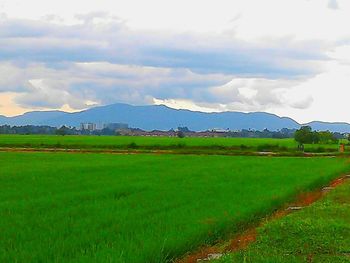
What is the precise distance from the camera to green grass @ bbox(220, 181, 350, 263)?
26.6ft

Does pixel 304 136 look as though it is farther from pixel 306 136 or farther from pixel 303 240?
pixel 303 240

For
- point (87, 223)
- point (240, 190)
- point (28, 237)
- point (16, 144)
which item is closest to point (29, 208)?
point (87, 223)

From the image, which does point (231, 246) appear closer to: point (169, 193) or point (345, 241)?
point (345, 241)

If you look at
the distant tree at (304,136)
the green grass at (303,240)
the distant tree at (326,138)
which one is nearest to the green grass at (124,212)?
the green grass at (303,240)

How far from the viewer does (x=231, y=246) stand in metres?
9.24

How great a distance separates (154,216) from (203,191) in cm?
493

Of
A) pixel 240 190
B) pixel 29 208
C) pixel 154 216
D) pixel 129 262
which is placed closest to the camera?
pixel 129 262

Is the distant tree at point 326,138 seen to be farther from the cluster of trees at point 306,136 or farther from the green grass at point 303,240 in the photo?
the green grass at point 303,240

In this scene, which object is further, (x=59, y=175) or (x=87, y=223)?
(x=59, y=175)

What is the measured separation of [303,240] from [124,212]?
3511mm

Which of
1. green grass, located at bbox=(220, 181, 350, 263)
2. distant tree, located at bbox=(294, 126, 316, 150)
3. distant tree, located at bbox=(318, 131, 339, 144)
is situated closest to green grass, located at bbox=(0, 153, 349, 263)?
green grass, located at bbox=(220, 181, 350, 263)

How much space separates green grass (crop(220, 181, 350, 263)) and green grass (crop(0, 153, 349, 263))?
2.90 feet

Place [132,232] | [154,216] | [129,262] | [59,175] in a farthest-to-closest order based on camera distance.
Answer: [59,175]
[154,216]
[132,232]
[129,262]

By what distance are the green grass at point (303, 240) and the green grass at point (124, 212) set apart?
884 mm
